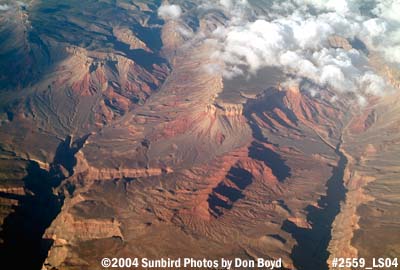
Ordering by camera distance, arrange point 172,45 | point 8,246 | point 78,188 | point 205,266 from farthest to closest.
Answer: point 172,45 < point 78,188 < point 8,246 < point 205,266

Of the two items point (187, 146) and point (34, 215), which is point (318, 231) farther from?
point (34, 215)

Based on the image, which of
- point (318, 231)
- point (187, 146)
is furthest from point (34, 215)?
point (318, 231)

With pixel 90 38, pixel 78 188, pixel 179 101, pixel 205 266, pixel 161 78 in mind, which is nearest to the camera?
pixel 205 266

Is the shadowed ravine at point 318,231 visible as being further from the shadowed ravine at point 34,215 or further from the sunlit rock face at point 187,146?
the shadowed ravine at point 34,215

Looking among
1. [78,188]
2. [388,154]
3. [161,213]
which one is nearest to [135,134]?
[78,188]

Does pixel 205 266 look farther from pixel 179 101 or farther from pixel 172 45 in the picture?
pixel 172 45

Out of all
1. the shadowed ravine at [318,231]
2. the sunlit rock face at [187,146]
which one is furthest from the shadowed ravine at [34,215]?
the shadowed ravine at [318,231]
